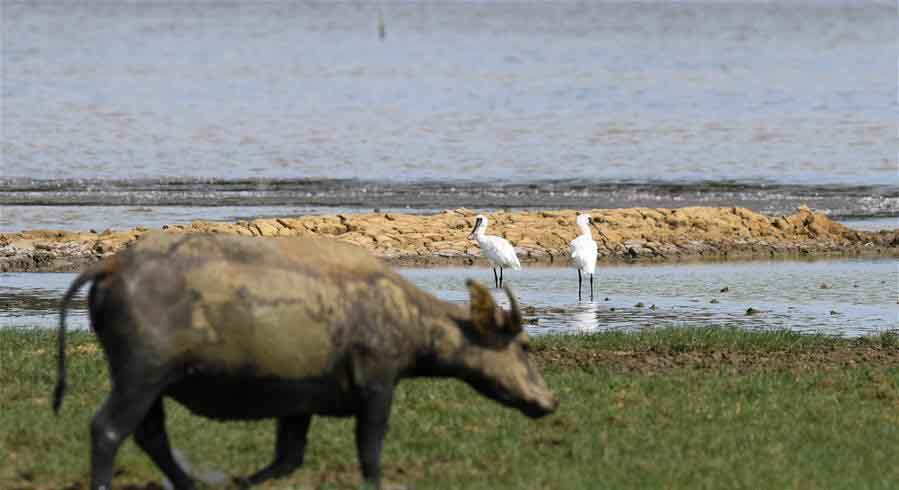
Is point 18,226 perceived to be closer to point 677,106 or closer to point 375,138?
point 375,138

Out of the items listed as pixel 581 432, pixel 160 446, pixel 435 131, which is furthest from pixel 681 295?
pixel 435 131

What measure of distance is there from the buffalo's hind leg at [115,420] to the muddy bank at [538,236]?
1562 centimetres

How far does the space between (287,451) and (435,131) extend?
44.5 metres

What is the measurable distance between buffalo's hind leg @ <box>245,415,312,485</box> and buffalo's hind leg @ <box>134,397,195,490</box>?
49 centimetres

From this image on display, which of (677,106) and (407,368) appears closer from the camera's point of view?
(407,368)

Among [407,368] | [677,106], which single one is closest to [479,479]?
[407,368]

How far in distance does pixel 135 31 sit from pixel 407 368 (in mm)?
145517

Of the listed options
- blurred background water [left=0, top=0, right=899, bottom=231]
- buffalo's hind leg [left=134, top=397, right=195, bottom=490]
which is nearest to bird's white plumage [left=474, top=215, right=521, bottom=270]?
blurred background water [left=0, top=0, right=899, bottom=231]

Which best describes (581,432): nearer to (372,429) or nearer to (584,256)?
(372,429)

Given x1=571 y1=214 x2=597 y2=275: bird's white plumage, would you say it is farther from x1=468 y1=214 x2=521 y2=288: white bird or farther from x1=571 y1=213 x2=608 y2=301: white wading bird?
x1=468 y1=214 x2=521 y2=288: white bird

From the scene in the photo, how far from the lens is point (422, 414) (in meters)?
12.0

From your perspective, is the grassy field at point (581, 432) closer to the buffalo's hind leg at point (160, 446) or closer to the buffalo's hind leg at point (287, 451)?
the buffalo's hind leg at point (287, 451)

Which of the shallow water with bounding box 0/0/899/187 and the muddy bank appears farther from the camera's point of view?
the shallow water with bounding box 0/0/899/187

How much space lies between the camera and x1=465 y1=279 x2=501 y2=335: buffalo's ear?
9.19 m
